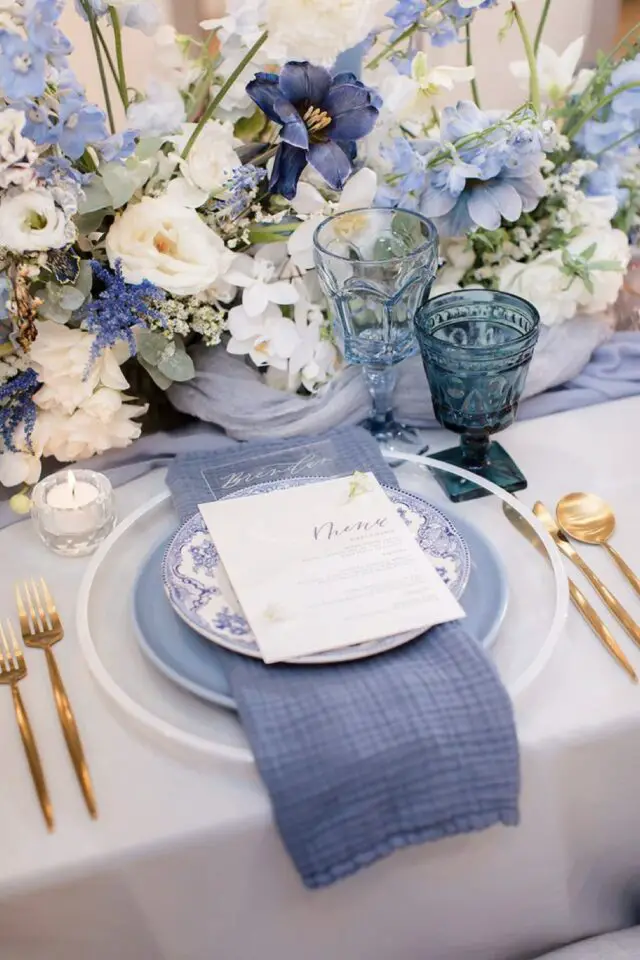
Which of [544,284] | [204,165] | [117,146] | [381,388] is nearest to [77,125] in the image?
[117,146]

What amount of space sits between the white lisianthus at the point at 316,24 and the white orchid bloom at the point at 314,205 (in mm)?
140

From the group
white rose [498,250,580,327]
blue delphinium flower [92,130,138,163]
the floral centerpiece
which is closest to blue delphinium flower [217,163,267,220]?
the floral centerpiece

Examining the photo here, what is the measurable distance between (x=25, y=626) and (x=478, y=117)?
2.21ft

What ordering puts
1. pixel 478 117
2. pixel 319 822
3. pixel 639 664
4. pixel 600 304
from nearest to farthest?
pixel 319 822, pixel 639 664, pixel 478 117, pixel 600 304

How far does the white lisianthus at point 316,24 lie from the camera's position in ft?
2.73

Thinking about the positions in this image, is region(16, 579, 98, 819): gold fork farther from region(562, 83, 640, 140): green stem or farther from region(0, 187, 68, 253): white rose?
region(562, 83, 640, 140): green stem

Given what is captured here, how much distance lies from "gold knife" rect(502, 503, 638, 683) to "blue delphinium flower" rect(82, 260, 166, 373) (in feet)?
1.31

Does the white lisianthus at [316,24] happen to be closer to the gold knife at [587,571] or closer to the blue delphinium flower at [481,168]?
the blue delphinium flower at [481,168]

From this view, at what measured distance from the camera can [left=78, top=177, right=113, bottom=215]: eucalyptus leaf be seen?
2.91ft

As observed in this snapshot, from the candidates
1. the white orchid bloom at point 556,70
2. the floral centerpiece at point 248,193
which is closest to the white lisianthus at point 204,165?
the floral centerpiece at point 248,193

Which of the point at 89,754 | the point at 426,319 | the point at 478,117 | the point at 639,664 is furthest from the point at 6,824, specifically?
the point at 478,117

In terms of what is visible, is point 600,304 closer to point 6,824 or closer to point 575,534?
point 575,534

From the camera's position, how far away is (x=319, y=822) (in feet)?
2.05

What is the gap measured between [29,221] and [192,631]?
1.24 ft
